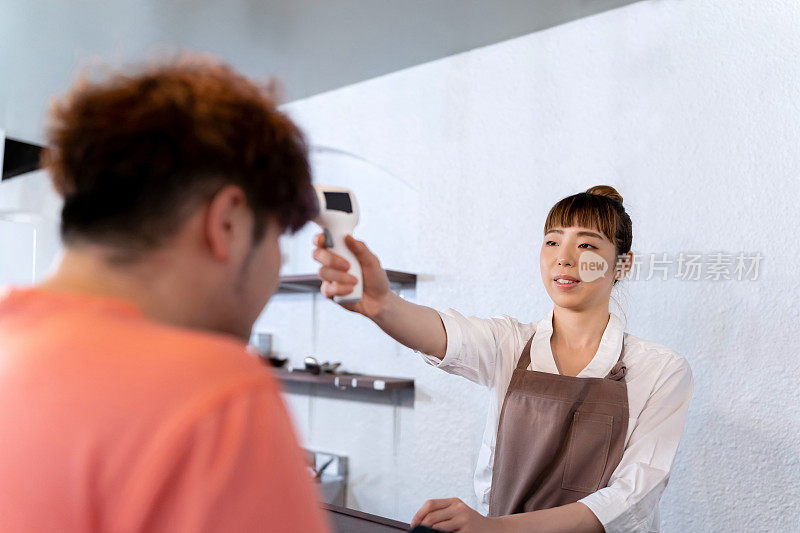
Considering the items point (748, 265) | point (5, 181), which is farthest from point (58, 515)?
point (5, 181)

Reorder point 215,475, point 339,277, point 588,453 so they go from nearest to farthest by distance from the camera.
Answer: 1. point 215,475
2. point 339,277
3. point 588,453

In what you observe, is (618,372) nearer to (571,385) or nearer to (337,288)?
(571,385)

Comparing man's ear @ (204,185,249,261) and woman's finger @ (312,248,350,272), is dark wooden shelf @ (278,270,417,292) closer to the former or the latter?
woman's finger @ (312,248,350,272)

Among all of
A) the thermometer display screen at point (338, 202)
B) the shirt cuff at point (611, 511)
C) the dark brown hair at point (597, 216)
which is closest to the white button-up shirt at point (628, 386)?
the shirt cuff at point (611, 511)

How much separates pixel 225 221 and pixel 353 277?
613mm

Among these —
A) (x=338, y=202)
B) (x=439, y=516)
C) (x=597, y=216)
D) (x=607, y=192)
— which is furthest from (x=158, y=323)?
(x=607, y=192)

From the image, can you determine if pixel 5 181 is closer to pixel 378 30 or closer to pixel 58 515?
pixel 378 30

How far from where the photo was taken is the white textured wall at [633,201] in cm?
213

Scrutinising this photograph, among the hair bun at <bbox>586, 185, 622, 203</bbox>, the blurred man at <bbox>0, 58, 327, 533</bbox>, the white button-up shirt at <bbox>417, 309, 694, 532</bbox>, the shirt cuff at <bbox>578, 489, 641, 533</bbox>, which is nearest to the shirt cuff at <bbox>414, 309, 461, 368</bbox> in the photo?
the white button-up shirt at <bbox>417, 309, 694, 532</bbox>

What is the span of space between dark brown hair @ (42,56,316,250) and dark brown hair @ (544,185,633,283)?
3.98 ft

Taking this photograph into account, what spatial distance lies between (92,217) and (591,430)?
4.36 ft

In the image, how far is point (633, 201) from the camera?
2389 millimetres

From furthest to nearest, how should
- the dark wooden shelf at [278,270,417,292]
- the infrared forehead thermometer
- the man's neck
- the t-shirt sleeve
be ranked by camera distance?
the dark wooden shelf at [278,270,417,292], the infrared forehead thermometer, the man's neck, the t-shirt sleeve

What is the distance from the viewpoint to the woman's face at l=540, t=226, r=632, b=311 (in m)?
1.69
